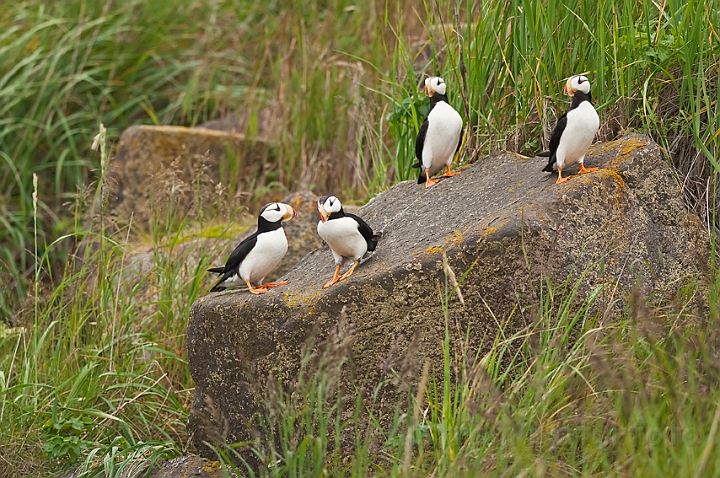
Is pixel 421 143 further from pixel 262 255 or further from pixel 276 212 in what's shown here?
pixel 262 255

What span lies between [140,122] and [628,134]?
5175mm

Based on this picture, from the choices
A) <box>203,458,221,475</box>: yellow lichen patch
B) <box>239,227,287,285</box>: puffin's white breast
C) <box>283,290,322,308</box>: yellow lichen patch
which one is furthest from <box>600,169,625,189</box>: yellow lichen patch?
<box>203,458,221,475</box>: yellow lichen patch

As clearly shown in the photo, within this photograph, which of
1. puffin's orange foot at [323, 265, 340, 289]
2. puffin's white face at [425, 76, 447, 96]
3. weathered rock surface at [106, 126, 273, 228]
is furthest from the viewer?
weathered rock surface at [106, 126, 273, 228]

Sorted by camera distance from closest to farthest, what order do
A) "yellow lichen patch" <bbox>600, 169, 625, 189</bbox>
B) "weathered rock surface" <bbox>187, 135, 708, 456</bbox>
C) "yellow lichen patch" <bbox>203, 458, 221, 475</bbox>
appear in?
"weathered rock surface" <bbox>187, 135, 708, 456</bbox> → "yellow lichen patch" <bbox>600, 169, 625, 189</bbox> → "yellow lichen patch" <bbox>203, 458, 221, 475</bbox>

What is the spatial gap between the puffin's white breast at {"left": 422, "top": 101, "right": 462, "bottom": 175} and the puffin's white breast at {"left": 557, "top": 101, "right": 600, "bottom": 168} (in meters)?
0.66

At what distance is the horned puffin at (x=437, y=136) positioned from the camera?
3990mm

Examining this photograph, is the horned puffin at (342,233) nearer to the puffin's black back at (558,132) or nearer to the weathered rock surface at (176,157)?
the puffin's black back at (558,132)

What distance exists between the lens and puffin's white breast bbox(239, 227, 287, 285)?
11.9ft

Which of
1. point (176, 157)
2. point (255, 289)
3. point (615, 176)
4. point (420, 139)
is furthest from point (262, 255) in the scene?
point (176, 157)

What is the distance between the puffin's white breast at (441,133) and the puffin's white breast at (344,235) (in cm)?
82

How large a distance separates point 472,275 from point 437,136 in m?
0.99

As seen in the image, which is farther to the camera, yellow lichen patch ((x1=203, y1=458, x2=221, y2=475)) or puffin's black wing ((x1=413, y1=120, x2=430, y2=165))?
puffin's black wing ((x1=413, y1=120, x2=430, y2=165))

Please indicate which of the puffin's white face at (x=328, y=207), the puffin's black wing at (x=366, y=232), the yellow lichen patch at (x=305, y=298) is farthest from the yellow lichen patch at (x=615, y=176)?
the yellow lichen patch at (x=305, y=298)

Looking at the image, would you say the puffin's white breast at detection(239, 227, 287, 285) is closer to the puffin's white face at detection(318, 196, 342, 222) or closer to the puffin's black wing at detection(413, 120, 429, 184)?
the puffin's white face at detection(318, 196, 342, 222)
